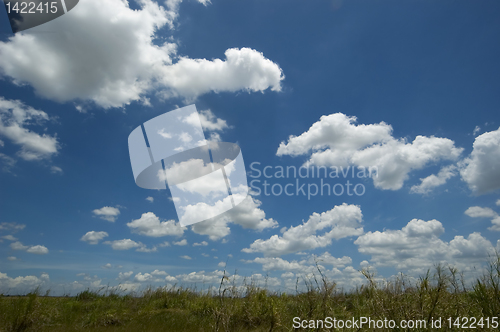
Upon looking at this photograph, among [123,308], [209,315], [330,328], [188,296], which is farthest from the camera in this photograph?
[188,296]

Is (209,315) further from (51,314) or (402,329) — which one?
(402,329)

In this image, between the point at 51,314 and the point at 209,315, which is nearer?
the point at 51,314

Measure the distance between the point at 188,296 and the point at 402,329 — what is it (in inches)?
428

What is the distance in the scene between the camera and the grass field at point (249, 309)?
591 cm

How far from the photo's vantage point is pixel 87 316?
36.4 feet

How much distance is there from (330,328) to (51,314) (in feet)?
31.5

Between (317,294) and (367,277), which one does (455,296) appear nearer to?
(367,277)

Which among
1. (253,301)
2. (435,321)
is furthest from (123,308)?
(435,321)

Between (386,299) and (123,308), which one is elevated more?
(386,299)

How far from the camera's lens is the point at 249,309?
32.8 feet

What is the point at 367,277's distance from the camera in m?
5.91

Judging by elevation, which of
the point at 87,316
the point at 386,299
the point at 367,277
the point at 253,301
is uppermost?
the point at 367,277

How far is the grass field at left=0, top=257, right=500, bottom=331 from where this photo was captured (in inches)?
233

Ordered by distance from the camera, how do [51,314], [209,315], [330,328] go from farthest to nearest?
[209,315] → [51,314] → [330,328]
